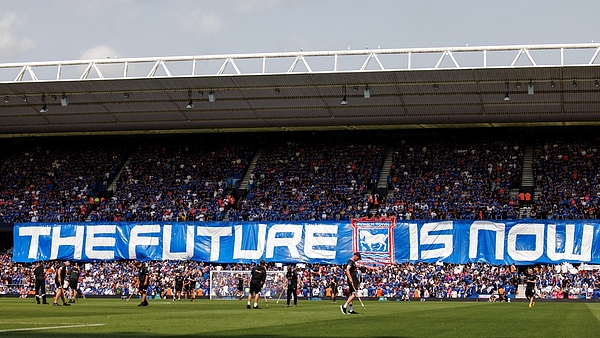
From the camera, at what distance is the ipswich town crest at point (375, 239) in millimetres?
47125

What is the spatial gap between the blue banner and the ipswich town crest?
52mm

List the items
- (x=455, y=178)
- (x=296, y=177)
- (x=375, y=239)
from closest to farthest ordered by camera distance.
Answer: (x=375, y=239) → (x=455, y=178) → (x=296, y=177)

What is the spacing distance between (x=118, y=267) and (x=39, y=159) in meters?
13.3

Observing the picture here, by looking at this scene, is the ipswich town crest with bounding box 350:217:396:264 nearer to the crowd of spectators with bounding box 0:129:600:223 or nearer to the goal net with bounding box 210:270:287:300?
the crowd of spectators with bounding box 0:129:600:223

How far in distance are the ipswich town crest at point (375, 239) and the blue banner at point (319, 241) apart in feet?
0.17

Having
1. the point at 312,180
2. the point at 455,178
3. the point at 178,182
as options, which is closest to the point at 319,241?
the point at 312,180

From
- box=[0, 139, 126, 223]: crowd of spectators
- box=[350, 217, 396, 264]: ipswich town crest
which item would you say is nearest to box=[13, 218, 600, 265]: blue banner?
box=[350, 217, 396, 264]: ipswich town crest

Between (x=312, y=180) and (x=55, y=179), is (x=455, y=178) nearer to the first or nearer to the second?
(x=312, y=180)

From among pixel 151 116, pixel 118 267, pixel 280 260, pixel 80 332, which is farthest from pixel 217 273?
pixel 80 332

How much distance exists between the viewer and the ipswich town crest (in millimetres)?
47125

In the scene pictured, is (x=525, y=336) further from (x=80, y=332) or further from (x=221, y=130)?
(x=221, y=130)

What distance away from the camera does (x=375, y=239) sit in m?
47.3

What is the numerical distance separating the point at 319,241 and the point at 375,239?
3146mm

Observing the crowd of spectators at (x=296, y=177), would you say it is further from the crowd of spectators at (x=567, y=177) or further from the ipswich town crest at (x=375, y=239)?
the ipswich town crest at (x=375, y=239)
